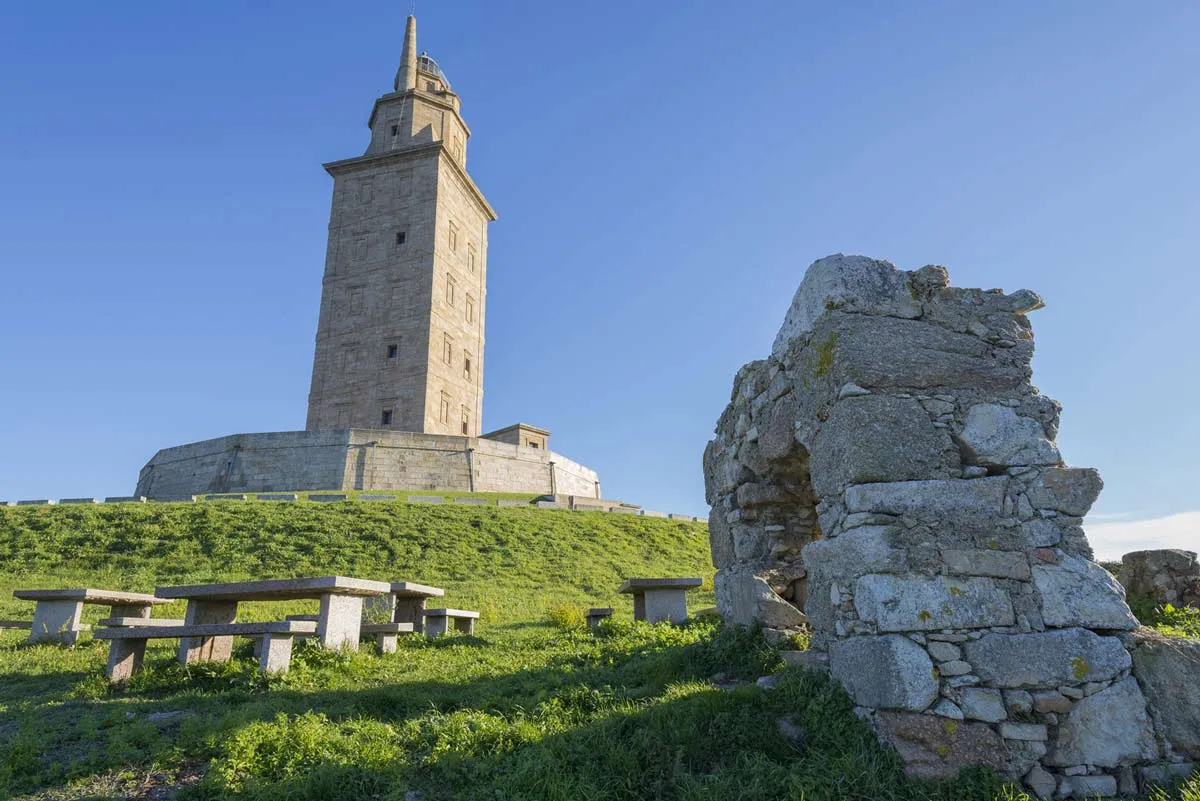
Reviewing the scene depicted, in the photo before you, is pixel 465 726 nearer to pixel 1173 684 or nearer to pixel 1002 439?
pixel 1002 439

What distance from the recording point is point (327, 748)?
424cm

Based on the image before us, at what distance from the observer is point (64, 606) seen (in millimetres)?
8672

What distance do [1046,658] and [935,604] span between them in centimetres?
60

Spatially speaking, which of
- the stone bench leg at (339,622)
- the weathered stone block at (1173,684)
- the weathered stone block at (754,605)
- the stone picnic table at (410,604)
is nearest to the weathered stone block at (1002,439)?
the weathered stone block at (1173,684)

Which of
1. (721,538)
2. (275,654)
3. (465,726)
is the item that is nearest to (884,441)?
(721,538)

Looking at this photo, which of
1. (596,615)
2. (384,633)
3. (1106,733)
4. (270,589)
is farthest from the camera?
(596,615)

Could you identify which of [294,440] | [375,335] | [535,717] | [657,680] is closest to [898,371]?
[657,680]

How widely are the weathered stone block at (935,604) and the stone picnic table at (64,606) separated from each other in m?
8.00

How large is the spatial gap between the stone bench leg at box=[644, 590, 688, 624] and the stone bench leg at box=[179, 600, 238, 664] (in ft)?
16.4

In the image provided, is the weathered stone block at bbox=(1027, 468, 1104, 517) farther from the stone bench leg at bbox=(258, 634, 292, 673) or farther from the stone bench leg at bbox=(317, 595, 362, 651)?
the stone bench leg at bbox=(317, 595, 362, 651)

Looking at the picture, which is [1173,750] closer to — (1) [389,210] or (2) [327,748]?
(2) [327,748]

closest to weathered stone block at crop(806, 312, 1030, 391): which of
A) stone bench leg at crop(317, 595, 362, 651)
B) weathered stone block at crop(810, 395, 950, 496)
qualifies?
weathered stone block at crop(810, 395, 950, 496)

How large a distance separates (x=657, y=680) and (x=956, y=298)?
3.45 m

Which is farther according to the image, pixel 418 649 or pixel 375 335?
pixel 375 335
